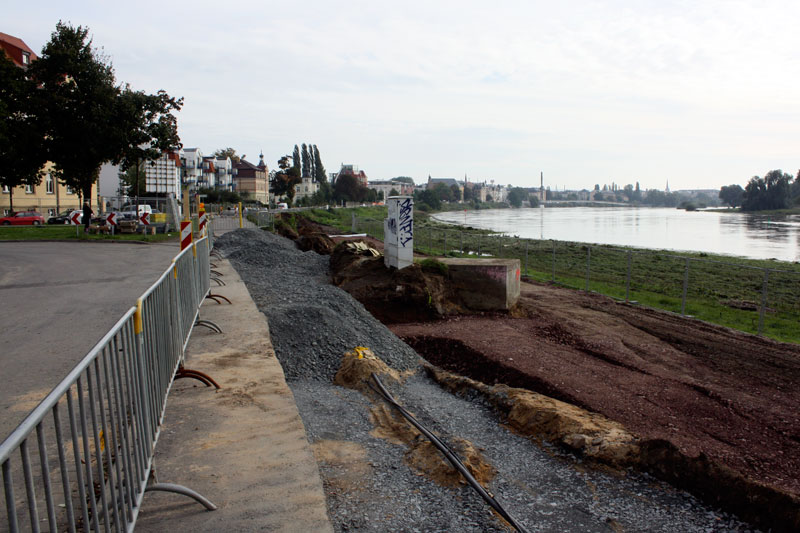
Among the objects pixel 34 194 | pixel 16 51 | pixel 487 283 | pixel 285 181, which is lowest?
pixel 487 283

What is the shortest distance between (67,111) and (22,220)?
16.3m

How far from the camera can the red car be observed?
41062 millimetres

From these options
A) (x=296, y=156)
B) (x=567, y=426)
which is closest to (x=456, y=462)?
(x=567, y=426)

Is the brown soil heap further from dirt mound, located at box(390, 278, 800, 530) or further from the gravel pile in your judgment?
the gravel pile

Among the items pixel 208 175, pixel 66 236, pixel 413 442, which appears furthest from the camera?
pixel 208 175

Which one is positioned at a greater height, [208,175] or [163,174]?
[208,175]

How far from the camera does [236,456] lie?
473cm

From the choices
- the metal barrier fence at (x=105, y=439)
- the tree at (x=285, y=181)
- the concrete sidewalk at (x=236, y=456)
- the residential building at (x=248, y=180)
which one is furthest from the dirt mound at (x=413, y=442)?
the residential building at (x=248, y=180)

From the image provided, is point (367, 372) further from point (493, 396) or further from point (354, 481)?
point (354, 481)

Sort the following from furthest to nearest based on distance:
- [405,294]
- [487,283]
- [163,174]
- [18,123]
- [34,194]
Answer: [163,174]
[34,194]
[18,123]
[487,283]
[405,294]

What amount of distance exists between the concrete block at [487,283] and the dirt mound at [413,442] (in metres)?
7.47

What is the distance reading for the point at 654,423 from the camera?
719cm

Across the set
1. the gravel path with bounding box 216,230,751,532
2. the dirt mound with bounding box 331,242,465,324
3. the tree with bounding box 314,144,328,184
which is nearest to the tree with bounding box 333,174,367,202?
the tree with bounding box 314,144,328,184

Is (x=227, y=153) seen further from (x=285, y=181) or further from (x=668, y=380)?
(x=668, y=380)
